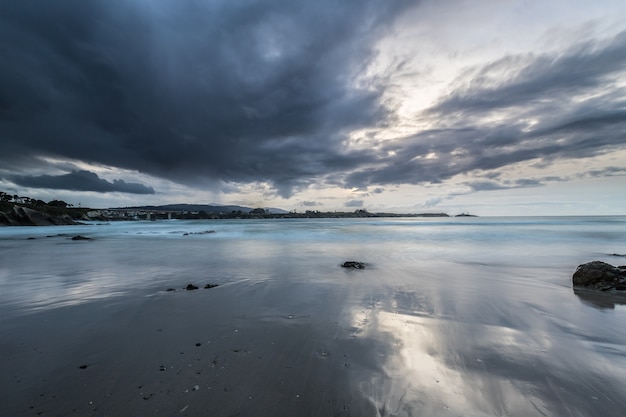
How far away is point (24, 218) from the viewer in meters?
52.7

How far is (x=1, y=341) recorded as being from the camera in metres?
4.08

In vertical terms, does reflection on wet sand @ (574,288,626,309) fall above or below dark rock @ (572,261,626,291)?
below

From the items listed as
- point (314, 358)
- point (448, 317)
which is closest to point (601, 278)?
point (448, 317)

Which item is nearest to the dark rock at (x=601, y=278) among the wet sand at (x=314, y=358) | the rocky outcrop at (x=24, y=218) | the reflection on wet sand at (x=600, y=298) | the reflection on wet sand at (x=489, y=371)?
the reflection on wet sand at (x=600, y=298)

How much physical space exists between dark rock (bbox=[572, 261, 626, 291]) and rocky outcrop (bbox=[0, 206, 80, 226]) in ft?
246

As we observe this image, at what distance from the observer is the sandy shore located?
265 cm

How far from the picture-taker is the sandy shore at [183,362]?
8.71 ft

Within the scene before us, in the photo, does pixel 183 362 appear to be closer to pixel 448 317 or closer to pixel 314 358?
pixel 314 358

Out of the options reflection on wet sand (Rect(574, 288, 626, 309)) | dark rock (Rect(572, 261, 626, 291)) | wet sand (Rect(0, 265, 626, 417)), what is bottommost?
reflection on wet sand (Rect(574, 288, 626, 309))

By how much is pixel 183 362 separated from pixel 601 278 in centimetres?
1027

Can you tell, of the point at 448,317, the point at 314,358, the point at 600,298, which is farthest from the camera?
the point at 600,298

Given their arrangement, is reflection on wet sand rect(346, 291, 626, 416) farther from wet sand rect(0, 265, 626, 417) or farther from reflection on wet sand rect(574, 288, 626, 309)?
reflection on wet sand rect(574, 288, 626, 309)

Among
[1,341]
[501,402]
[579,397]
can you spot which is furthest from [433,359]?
[1,341]

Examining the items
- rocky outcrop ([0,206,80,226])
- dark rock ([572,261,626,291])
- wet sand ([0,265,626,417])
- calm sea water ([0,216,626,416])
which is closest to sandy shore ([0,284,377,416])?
wet sand ([0,265,626,417])
